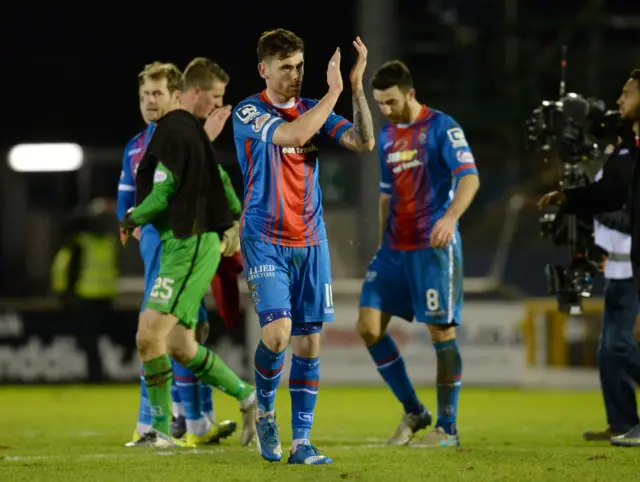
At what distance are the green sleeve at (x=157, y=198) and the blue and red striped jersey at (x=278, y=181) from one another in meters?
0.88

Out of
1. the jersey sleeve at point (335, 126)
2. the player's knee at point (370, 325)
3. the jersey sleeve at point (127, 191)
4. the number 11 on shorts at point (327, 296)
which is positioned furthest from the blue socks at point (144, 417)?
the jersey sleeve at point (335, 126)

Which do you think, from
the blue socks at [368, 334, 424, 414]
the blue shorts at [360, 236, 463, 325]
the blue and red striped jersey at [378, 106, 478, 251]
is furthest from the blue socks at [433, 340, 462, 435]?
the blue and red striped jersey at [378, 106, 478, 251]

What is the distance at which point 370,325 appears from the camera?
7918 mm

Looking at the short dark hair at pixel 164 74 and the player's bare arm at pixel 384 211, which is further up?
the short dark hair at pixel 164 74

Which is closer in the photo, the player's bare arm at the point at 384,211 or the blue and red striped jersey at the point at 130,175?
the player's bare arm at the point at 384,211

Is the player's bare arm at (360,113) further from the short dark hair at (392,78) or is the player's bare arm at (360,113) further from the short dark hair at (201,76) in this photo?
the short dark hair at (201,76)

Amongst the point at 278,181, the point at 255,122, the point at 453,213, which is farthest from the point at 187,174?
the point at 453,213

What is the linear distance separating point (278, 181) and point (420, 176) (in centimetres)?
167

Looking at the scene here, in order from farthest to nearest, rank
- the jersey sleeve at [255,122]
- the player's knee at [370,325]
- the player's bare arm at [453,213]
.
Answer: the player's knee at [370,325] < the player's bare arm at [453,213] < the jersey sleeve at [255,122]

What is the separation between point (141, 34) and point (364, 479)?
19.3 metres

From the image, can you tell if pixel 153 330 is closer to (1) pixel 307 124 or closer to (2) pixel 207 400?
(2) pixel 207 400

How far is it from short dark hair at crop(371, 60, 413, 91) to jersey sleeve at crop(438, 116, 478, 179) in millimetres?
345

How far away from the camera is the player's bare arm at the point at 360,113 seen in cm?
625

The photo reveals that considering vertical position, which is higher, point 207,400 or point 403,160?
point 403,160
